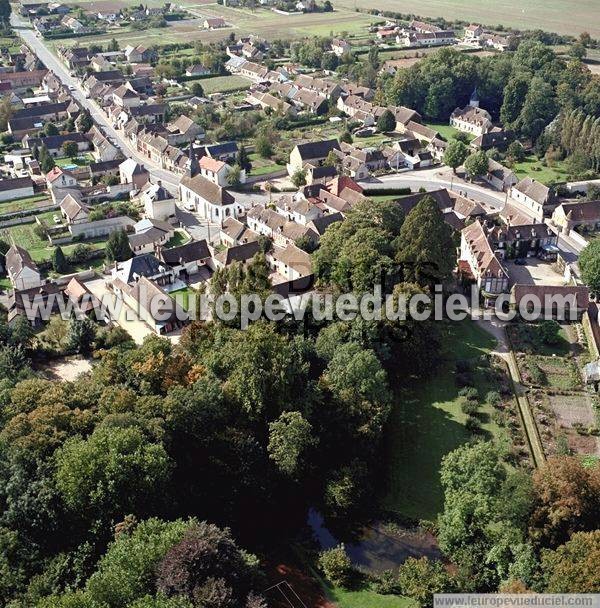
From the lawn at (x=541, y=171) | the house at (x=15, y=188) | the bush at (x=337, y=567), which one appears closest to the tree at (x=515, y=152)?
the lawn at (x=541, y=171)

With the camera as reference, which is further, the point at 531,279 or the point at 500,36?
the point at 500,36

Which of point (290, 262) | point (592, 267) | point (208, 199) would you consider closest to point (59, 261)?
point (208, 199)

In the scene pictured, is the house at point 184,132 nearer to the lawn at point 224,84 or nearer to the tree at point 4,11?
the lawn at point 224,84

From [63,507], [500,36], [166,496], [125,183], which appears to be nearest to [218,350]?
[166,496]

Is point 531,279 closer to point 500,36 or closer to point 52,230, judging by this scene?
point 52,230

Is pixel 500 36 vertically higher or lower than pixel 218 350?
higher

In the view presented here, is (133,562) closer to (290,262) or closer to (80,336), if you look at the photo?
(80,336)

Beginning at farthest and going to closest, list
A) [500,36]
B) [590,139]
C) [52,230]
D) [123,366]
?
[500,36]
[590,139]
[52,230]
[123,366]
